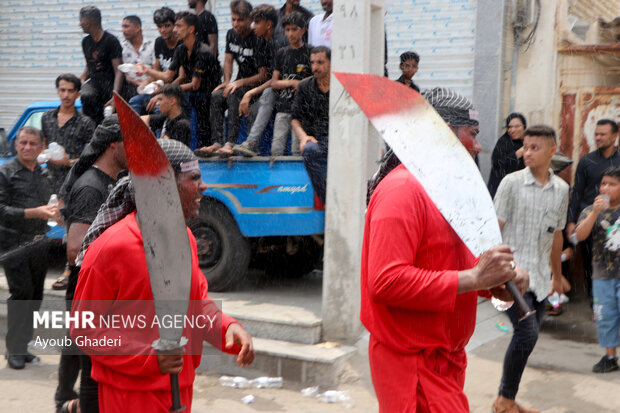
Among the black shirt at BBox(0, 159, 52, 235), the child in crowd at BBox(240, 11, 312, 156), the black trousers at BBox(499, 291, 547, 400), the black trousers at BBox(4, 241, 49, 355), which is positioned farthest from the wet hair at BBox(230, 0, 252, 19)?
the black trousers at BBox(499, 291, 547, 400)

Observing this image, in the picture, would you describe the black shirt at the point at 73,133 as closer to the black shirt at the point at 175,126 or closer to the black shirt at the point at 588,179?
the black shirt at the point at 175,126

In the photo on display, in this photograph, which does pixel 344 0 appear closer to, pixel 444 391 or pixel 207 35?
pixel 207 35

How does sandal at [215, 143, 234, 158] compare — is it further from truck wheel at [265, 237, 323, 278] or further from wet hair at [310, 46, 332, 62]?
truck wheel at [265, 237, 323, 278]

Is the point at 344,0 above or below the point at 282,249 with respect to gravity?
above

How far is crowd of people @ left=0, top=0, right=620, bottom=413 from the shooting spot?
244cm

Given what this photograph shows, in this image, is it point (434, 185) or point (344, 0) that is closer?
point (434, 185)

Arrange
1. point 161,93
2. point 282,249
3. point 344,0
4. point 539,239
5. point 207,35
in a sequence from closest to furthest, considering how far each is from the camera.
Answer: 1. point 539,239
2. point 344,0
3. point 161,93
4. point 282,249
5. point 207,35

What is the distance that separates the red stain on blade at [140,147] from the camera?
2023mm

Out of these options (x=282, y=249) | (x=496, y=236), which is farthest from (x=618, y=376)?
(x=496, y=236)

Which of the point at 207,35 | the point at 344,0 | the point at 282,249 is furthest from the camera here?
the point at 207,35

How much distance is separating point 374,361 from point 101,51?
23.5ft

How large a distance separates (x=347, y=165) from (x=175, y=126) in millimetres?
2088

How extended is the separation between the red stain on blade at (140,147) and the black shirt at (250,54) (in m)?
5.66

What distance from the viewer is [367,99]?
2395mm
